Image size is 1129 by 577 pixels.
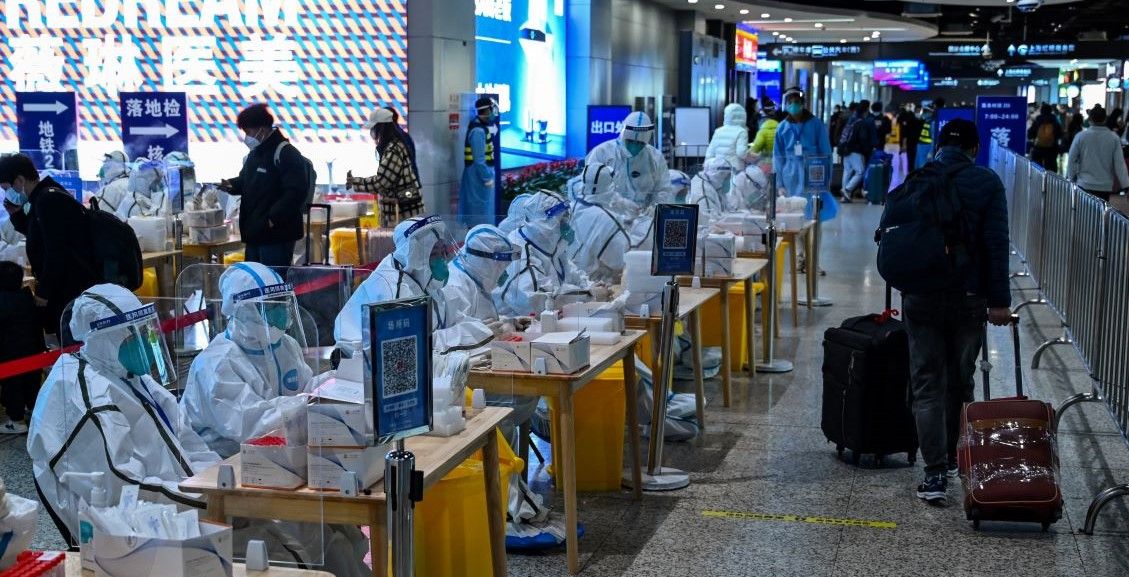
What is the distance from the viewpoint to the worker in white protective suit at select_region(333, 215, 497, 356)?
4422 mm

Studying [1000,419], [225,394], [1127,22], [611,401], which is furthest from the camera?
[1127,22]

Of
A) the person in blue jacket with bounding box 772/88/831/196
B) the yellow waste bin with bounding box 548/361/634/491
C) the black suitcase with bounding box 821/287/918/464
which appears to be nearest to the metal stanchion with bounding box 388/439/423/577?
the yellow waste bin with bounding box 548/361/634/491

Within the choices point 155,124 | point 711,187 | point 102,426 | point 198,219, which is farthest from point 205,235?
point 102,426

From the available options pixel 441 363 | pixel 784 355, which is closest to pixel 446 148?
pixel 784 355

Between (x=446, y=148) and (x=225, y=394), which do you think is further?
(x=446, y=148)

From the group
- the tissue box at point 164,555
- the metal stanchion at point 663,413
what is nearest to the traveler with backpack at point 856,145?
the metal stanchion at point 663,413

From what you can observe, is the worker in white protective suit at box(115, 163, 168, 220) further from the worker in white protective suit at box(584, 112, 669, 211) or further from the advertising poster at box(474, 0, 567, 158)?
the advertising poster at box(474, 0, 567, 158)

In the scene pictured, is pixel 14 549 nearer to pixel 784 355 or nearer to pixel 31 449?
pixel 31 449

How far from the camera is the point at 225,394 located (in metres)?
3.48

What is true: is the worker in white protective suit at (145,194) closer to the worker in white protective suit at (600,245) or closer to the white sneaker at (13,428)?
the white sneaker at (13,428)

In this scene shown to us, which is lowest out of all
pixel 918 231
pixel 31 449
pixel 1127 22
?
pixel 31 449

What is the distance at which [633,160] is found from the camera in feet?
29.0

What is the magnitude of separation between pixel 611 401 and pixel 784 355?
11.0ft

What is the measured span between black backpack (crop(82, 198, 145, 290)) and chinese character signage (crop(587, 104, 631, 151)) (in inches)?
364
